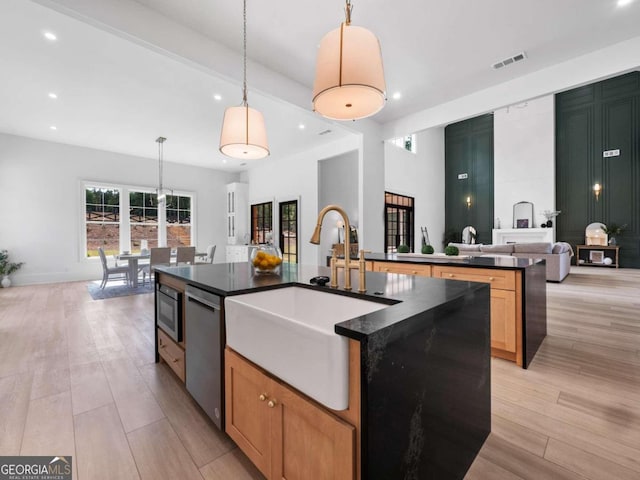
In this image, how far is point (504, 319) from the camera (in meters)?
2.41

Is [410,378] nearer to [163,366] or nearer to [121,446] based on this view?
[121,446]

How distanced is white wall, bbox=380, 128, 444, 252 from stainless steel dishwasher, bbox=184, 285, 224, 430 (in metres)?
7.27

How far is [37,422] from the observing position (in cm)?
168

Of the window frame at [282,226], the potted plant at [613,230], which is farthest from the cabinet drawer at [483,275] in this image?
the potted plant at [613,230]

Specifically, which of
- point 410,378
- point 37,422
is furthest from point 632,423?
point 37,422

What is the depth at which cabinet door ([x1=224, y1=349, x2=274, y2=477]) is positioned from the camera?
1127mm

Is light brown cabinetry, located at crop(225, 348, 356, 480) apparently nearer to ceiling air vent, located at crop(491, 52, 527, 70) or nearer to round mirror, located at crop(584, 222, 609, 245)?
ceiling air vent, located at crop(491, 52, 527, 70)

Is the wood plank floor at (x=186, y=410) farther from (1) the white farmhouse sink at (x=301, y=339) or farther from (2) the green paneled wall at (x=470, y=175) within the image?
(2) the green paneled wall at (x=470, y=175)

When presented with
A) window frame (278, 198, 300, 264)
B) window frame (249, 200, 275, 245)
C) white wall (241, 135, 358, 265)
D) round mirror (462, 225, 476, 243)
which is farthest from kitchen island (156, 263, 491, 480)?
round mirror (462, 225, 476, 243)

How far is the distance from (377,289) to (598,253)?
35.5 feet

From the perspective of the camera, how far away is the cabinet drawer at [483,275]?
236cm

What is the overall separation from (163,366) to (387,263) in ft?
7.76

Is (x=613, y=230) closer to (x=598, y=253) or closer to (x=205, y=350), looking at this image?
(x=598, y=253)

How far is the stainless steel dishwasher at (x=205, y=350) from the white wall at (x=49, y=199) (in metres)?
7.16
